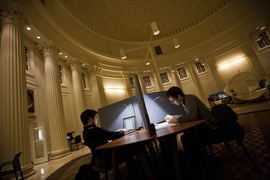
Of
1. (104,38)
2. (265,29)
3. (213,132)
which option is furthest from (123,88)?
(265,29)

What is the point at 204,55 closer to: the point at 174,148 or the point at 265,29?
the point at 265,29

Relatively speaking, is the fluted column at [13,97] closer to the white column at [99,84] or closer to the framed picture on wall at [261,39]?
the white column at [99,84]

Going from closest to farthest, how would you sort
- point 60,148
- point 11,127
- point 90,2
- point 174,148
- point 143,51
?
1. point 174,148
2. point 11,127
3. point 60,148
4. point 90,2
5. point 143,51

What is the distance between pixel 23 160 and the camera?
11.0 ft

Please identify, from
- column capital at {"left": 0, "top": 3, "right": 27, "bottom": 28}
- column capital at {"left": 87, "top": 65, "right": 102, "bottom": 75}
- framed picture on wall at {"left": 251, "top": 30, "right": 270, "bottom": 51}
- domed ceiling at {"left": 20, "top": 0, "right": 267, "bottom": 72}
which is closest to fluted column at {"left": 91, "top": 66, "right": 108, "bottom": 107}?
column capital at {"left": 87, "top": 65, "right": 102, "bottom": 75}

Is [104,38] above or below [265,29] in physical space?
above

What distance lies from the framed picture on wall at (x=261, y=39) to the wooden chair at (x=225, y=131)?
12329mm

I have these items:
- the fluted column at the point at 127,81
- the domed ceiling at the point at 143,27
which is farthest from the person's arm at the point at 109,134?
the fluted column at the point at 127,81

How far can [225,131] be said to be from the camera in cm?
150

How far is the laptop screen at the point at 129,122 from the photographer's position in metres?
2.90

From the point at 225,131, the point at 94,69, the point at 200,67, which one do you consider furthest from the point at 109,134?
the point at 200,67

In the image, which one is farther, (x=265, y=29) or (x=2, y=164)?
(x=265, y=29)

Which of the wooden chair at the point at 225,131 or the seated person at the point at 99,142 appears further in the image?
the seated person at the point at 99,142

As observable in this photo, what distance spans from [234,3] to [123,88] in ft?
41.3
